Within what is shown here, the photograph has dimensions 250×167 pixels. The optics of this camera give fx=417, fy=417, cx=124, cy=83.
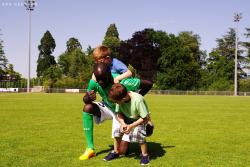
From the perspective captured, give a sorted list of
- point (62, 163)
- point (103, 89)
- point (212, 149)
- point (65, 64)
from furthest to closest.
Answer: point (65, 64) → point (212, 149) → point (103, 89) → point (62, 163)

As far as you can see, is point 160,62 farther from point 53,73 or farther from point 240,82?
point 53,73

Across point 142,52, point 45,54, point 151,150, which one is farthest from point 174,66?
point 151,150

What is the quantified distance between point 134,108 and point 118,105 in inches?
12.5

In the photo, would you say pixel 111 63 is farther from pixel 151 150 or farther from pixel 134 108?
pixel 151 150

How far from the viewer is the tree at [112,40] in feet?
350

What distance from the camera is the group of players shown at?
6.89 meters

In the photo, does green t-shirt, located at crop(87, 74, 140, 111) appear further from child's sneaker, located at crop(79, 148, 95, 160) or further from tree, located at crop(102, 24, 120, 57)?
tree, located at crop(102, 24, 120, 57)

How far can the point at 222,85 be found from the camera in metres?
88.9

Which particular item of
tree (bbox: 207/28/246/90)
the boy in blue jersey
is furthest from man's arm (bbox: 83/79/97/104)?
tree (bbox: 207/28/246/90)

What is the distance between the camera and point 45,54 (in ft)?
420

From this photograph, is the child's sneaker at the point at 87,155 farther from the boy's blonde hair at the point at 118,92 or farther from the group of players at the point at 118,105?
the boy's blonde hair at the point at 118,92

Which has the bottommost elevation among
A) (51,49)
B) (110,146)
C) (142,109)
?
(110,146)

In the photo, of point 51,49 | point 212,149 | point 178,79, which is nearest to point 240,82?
point 178,79

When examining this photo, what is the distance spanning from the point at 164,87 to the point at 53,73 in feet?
90.2
